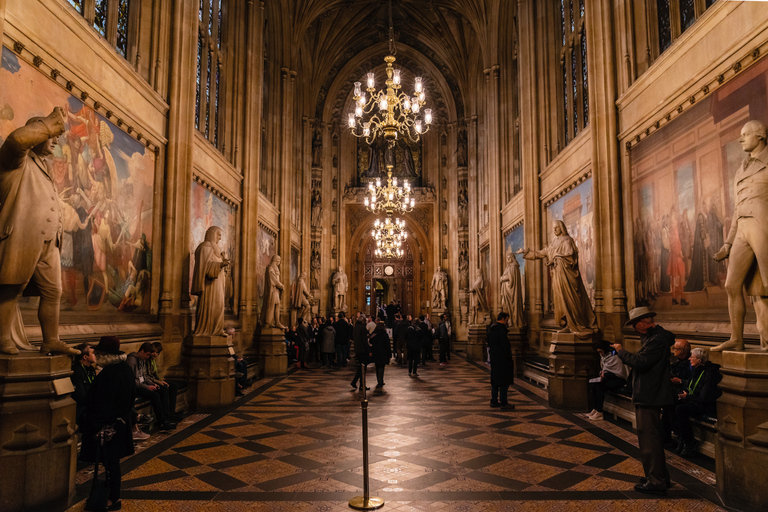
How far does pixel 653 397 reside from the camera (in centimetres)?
459

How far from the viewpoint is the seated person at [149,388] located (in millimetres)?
7062

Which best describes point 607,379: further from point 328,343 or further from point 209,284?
point 328,343

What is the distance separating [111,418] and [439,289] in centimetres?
2500

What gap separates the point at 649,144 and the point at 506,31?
44.3 ft

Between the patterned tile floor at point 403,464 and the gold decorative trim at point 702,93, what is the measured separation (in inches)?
191

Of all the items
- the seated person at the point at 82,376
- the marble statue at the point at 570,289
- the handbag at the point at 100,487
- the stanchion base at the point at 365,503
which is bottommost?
the stanchion base at the point at 365,503

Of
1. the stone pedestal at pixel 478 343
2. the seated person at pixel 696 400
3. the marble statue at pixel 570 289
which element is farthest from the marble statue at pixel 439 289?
the seated person at pixel 696 400

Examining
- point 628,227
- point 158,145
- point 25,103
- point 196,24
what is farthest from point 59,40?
point 628,227

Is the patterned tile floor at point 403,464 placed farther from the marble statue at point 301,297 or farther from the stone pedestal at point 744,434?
the marble statue at point 301,297

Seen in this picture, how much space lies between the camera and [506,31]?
68.5 feet

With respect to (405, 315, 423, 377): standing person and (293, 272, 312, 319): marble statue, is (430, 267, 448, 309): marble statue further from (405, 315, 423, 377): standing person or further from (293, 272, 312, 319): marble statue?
(405, 315, 423, 377): standing person

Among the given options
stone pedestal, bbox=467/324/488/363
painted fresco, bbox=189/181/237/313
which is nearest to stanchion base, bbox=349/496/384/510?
painted fresco, bbox=189/181/237/313

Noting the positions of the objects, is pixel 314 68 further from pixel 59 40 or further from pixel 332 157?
pixel 59 40

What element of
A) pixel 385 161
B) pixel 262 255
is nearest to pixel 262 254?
pixel 262 255
